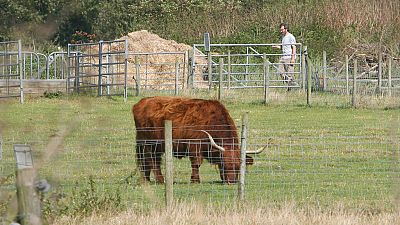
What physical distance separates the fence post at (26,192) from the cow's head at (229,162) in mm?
6367

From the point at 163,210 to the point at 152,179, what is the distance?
3091 millimetres

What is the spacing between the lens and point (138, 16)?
153 ft

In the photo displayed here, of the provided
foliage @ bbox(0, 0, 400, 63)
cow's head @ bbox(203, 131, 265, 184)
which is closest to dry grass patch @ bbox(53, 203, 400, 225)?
cow's head @ bbox(203, 131, 265, 184)

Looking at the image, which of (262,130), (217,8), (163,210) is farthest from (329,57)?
(163,210)

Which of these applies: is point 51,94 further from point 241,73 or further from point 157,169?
point 157,169

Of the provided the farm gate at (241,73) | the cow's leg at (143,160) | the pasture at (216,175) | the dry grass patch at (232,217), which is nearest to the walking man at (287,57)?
the farm gate at (241,73)

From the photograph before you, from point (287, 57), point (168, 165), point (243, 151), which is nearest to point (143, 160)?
point (243, 151)

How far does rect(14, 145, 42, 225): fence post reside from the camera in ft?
22.1

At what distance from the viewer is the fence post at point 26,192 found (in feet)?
22.1

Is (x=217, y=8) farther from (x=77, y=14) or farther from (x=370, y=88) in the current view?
(x=77, y=14)

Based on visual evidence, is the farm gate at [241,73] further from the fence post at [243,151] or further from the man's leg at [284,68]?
the fence post at [243,151]

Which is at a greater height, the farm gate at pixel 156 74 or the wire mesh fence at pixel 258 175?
the farm gate at pixel 156 74

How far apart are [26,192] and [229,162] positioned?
7.02 m

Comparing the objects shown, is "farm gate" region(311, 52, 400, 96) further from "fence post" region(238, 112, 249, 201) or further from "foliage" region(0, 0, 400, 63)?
"fence post" region(238, 112, 249, 201)
